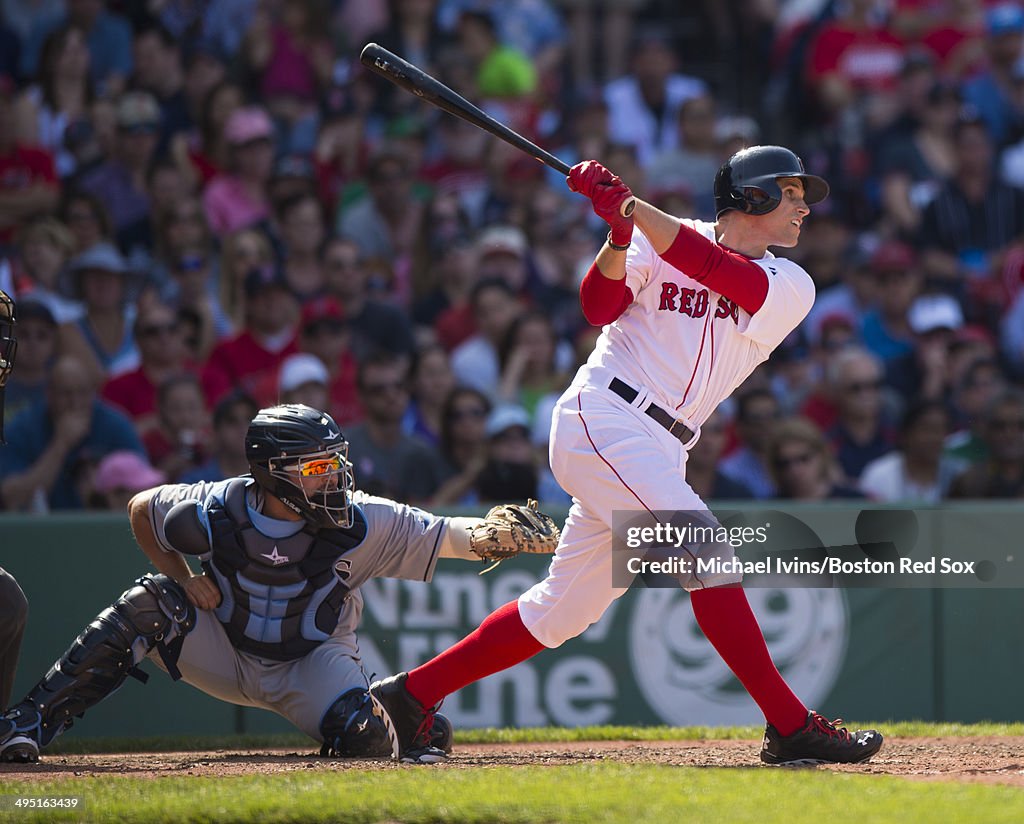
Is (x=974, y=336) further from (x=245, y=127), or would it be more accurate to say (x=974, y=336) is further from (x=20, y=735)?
(x=20, y=735)

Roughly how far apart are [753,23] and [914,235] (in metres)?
2.71

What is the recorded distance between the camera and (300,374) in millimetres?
7758

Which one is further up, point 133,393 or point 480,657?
point 133,393

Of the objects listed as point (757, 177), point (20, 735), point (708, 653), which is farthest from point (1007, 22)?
point (20, 735)

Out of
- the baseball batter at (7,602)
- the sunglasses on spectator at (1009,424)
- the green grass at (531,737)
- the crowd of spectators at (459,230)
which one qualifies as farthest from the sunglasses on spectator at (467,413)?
the baseball batter at (7,602)

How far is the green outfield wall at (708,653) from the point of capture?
664 centimetres

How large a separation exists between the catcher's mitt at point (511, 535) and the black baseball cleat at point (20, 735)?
55.6 inches

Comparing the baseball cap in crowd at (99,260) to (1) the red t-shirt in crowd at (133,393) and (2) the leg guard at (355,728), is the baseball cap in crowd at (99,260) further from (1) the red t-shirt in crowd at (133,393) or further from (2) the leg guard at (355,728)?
(2) the leg guard at (355,728)

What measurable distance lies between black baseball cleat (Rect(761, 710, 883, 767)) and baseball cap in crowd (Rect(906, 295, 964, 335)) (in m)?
5.18

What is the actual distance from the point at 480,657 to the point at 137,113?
5.73m

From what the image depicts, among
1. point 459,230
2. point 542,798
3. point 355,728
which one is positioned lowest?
point 542,798

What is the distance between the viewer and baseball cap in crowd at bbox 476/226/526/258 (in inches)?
360

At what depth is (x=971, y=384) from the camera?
859cm

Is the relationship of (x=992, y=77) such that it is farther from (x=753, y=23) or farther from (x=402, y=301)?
(x=402, y=301)
